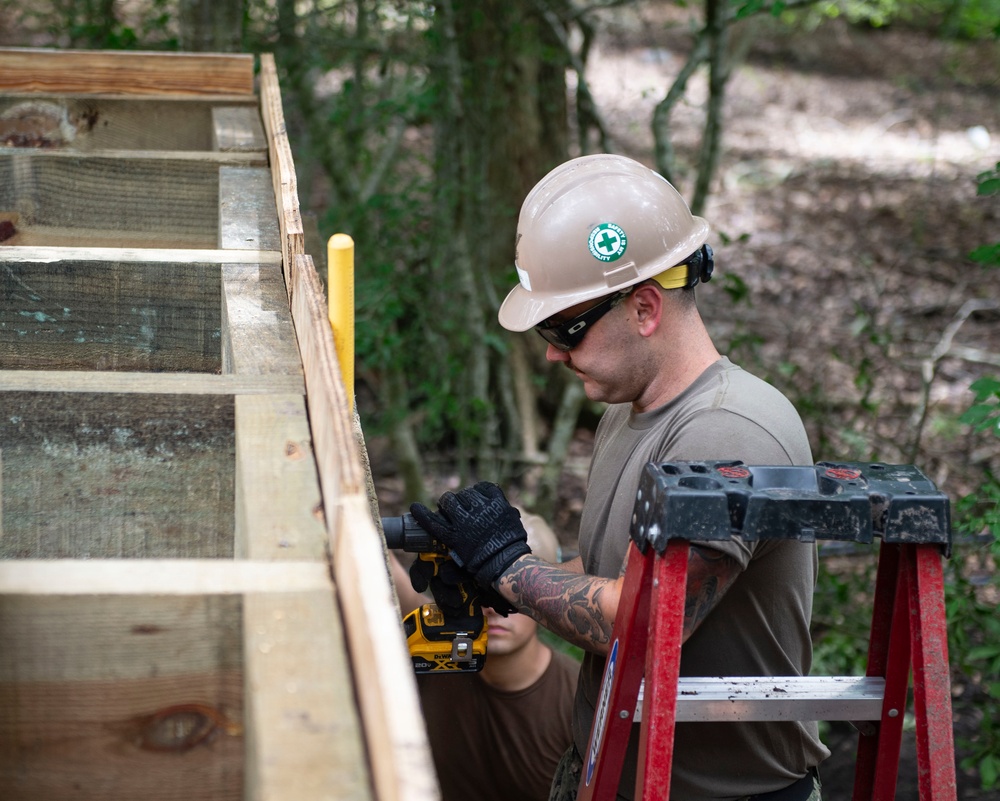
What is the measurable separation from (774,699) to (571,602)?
0.48 metres

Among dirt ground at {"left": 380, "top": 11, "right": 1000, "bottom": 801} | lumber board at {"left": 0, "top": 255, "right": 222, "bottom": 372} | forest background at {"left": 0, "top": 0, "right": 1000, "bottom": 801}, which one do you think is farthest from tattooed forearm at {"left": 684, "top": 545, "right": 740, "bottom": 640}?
dirt ground at {"left": 380, "top": 11, "right": 1000, "bottom": 801}

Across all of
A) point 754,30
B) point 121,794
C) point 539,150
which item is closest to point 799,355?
point 539,150

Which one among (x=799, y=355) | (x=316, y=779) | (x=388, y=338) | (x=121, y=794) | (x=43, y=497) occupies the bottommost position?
(x=799, y=355)

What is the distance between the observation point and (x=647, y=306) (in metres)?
2.38

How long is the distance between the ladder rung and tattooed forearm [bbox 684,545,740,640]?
0.13 m

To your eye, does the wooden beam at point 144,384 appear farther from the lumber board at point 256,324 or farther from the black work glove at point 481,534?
the black work glove at point 481,534

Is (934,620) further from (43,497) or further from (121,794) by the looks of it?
(43,497)

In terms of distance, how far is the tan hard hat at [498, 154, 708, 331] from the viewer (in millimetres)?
2322

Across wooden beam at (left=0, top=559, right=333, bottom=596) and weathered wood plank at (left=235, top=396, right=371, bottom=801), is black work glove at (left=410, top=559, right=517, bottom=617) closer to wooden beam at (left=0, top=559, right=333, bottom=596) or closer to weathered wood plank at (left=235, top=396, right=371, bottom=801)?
weathered wood plank at (left=235, top=396, right=371, bottom=801)

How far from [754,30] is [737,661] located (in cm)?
870

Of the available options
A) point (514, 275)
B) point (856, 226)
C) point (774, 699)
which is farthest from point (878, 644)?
point (856, 226)

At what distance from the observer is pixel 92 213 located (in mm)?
3008

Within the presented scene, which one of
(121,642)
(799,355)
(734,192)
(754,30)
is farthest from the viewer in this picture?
(734,192)

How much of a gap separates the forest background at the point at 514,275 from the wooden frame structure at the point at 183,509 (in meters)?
0.81
